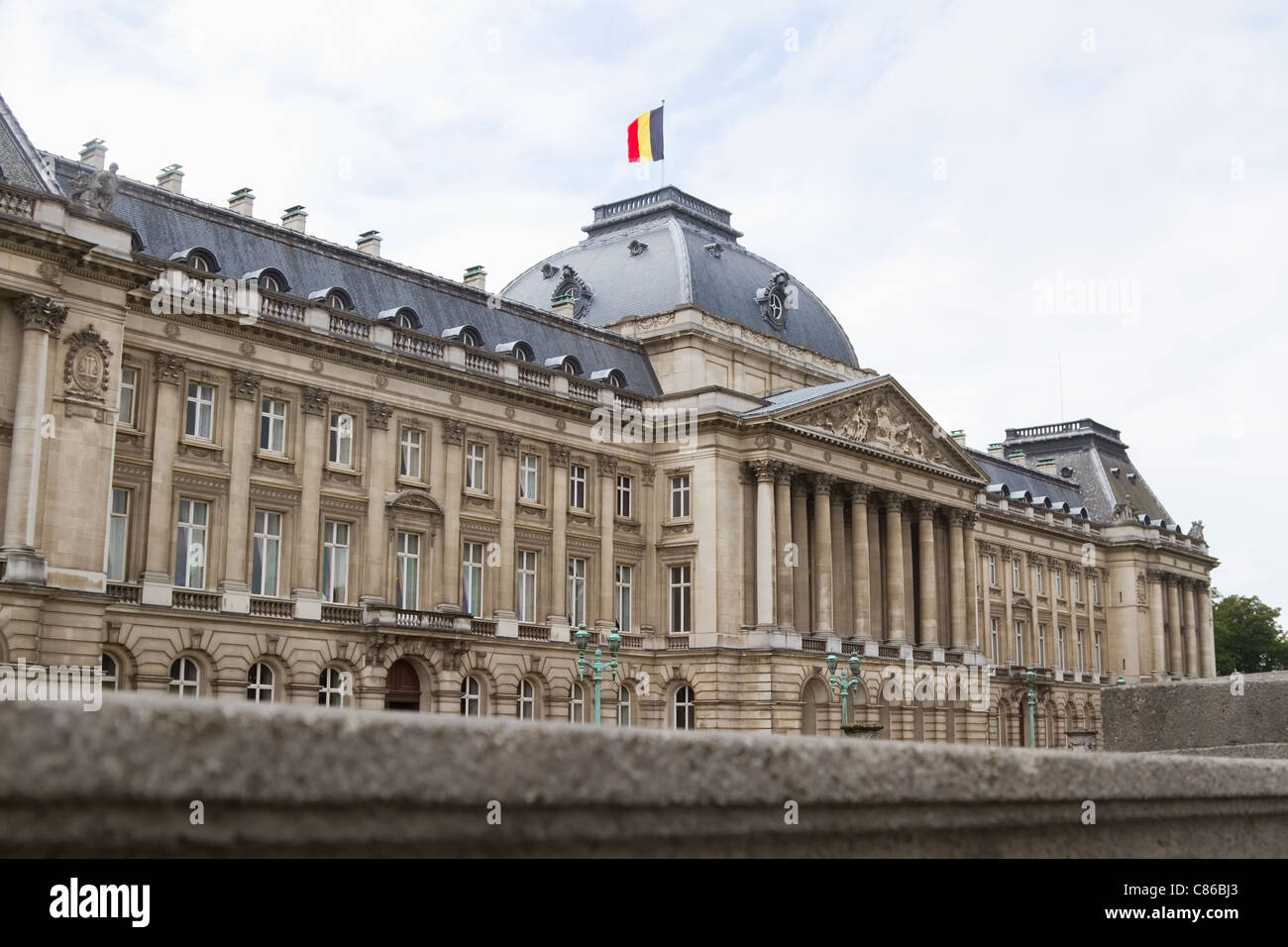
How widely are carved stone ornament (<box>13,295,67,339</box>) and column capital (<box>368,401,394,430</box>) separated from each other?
12.5 metres

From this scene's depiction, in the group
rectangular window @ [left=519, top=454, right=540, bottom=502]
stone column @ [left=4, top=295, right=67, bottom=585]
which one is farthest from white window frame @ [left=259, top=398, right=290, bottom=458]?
rectangular window @ [left=519, top=454, right=540, bottom=502]

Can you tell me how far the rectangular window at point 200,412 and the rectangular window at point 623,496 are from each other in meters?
18.1

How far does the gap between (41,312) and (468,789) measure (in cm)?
3466

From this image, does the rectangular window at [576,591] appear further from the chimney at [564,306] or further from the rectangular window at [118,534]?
the rectangular window at [118,534]

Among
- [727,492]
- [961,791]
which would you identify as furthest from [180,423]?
[961,791]

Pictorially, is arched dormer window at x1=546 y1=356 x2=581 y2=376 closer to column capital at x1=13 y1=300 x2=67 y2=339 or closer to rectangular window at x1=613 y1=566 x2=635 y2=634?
rectangular window at x1=613 y1=566 x2=635 y2=634

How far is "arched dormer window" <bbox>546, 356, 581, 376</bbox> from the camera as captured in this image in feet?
173

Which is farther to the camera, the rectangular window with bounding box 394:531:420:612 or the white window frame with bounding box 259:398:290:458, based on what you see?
the rectangular window with bounding box 394:531:420:612

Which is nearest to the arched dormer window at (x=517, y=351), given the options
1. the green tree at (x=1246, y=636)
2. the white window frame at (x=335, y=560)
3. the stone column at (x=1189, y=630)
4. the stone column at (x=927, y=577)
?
the white window frame at (x=335, y=560)

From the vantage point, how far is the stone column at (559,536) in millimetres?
50969

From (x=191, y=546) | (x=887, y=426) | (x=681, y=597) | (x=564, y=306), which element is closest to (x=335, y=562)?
(x=191, y=546)

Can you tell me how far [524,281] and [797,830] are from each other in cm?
→ 6460

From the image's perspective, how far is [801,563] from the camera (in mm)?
57219
